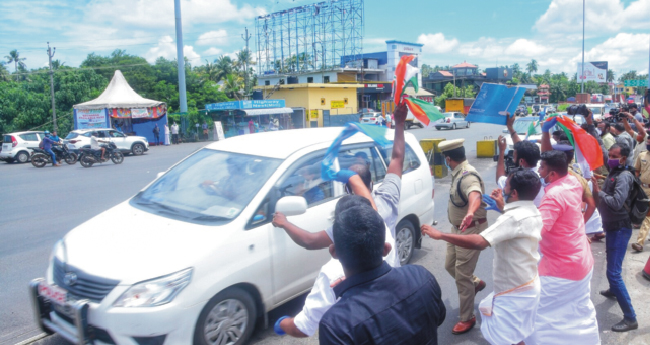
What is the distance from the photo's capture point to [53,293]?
3377 millimetres

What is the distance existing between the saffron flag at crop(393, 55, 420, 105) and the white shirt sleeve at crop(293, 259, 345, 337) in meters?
1.27

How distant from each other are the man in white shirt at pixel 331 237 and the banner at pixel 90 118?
29.5 metres

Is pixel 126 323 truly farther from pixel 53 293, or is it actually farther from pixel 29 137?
pixel 29 137

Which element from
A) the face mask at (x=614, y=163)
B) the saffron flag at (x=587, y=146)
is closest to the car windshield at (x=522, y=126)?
the face mask at (x=614, y=163)

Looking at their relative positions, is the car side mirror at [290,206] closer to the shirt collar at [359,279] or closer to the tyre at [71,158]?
the shirt collar at [359,279]

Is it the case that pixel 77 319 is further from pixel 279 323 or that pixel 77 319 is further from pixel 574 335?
pixel 574 335

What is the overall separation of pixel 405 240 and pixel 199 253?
290cm

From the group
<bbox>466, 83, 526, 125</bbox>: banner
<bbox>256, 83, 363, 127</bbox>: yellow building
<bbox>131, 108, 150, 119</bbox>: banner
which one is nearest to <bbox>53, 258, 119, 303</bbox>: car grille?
<bbox>466, 83, 526, 125</bbox>: banner

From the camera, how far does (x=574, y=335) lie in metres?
3.05

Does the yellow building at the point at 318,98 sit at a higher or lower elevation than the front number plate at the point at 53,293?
higher

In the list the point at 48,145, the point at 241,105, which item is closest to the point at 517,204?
the point at 48,145

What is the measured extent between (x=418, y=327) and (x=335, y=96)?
48979mm

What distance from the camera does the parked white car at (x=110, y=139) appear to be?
2109 cm

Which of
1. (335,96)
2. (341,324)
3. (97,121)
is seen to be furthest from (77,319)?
(335,96)
